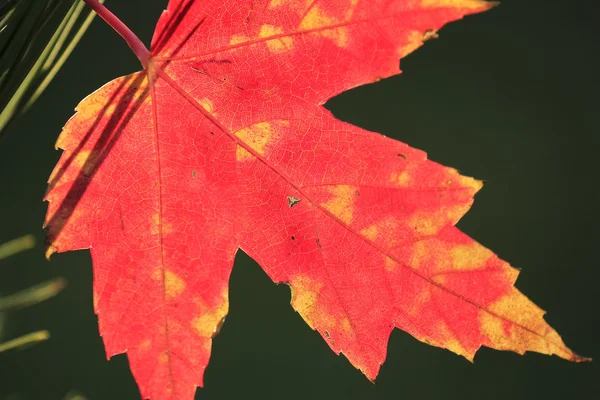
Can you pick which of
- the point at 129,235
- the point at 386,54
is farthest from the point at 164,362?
the point at 386,54

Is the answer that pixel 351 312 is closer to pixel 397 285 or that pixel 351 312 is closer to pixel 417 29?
pixel 397 285

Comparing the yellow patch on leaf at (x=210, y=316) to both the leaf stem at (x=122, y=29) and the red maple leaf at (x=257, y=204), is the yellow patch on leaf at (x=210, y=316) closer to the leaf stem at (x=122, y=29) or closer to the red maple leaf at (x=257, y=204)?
the red maple leaf at (x=257, y=204)

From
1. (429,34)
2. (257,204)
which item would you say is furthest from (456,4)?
(257,204)

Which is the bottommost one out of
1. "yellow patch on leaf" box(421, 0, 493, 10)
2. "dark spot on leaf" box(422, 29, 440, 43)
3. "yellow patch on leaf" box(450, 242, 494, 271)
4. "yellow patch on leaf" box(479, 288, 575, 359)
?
"yellow patch on leaf" box(479, 288, 575, 359)

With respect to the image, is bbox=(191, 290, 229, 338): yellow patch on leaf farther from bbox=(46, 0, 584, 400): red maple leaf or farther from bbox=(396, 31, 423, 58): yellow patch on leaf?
bbox=(396, 31, 423, 58): yellow patch on leaf

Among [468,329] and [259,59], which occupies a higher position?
[259,59]

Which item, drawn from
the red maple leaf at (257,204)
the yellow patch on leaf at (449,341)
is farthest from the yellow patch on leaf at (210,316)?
A: the yellow patch on leaf at (449,341)

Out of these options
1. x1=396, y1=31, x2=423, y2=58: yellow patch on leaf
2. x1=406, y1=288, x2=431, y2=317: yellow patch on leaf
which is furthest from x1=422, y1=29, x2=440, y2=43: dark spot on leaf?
x1=406, y1=288, x2=431, y2=317: yellow patch on leaf
